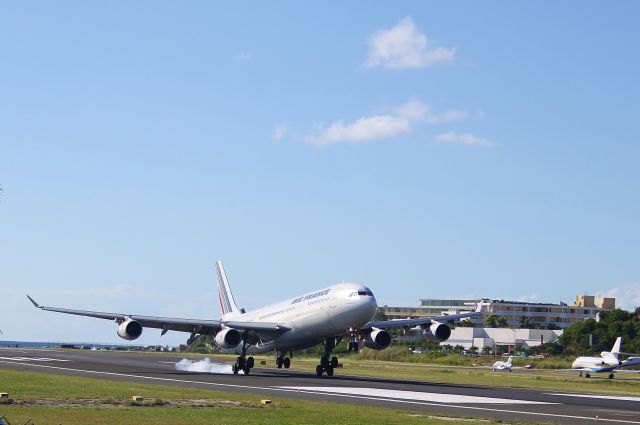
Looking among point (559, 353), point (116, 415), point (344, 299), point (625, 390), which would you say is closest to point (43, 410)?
point (116, 415)

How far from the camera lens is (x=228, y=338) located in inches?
2530

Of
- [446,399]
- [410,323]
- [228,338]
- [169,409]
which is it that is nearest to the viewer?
[169,409]

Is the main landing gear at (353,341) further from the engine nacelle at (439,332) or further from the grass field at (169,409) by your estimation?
the grass field at (169,409)

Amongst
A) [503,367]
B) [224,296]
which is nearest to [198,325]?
[224,296]

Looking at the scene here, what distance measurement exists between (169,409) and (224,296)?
57642 millimetres

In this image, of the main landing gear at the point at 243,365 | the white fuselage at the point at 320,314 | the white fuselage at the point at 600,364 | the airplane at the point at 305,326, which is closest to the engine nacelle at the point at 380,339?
the airplane at the point at 305,326

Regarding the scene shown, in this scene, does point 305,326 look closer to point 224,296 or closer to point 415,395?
point 415,395

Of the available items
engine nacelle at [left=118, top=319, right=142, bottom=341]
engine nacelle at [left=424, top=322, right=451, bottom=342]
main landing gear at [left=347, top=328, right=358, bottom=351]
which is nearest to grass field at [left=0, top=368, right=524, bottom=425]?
main landing gear at [left=347, top=328, right=358, bottom=351]

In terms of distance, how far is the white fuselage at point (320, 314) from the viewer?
60062mm

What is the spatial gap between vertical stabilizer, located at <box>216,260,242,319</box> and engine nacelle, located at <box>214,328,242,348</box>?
21.4 meters

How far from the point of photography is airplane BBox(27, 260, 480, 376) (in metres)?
60.5

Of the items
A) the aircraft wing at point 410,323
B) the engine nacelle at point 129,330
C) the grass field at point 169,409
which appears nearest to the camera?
the grass field at point 169,409

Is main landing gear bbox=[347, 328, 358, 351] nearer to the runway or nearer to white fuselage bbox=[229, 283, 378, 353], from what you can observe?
white fuselage bbox=[229, 283, 378, 353]

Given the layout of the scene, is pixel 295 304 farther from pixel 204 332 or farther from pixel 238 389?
pixel 238 389
